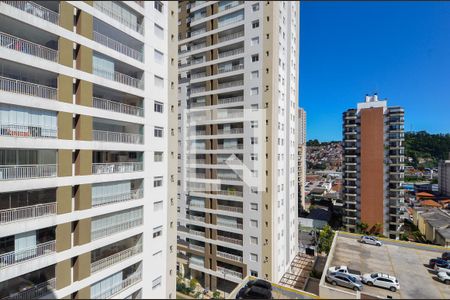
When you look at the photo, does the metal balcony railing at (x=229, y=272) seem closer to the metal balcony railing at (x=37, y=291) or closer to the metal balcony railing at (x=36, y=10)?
the metal balcony railing at (x=37, y=291)

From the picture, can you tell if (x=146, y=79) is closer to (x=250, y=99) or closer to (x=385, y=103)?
(x=250, y=99)

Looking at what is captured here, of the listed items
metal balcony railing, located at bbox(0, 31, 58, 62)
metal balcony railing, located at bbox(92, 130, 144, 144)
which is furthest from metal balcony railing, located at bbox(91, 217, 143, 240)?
metal balcony railing, located at bbox(0, 31, 58, 62)

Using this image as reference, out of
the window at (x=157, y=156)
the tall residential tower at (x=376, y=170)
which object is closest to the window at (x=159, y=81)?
the window at (x=157, y=156)

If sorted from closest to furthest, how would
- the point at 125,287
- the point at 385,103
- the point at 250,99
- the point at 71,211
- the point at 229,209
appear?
the point at 71,211, the point at 125,287, the point at 250,99, the point at 229,209, the point at 385,103

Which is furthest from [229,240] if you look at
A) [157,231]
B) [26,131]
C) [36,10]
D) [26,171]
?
[36,10]

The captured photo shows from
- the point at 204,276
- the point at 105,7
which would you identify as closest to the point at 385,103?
the point at 204,276

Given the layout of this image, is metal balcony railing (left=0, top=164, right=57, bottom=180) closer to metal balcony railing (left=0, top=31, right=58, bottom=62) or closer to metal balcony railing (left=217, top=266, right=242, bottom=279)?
metal balcony railing (left=0, top=31, right=58, bottom=62)
